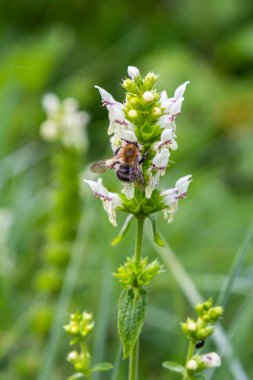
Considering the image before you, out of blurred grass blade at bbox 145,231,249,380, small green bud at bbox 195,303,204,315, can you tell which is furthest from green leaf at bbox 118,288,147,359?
blurred grass blade at bbox 145,231,249,380

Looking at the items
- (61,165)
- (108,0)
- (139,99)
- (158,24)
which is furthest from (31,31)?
(139,99)

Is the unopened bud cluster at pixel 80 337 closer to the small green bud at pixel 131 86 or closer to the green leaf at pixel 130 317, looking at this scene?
the green leaf at pixel 130 317

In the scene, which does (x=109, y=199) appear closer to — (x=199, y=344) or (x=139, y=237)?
(x=139, y=237)

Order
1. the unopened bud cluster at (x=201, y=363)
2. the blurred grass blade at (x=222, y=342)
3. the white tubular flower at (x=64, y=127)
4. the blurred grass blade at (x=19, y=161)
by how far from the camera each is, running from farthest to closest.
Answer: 1. the blurred grass blade at (x=19, y=161)
2. the white tubular flower at (x=64, y=127)
3. the blurred grass blade at (x=222, y=342)
4. the unopened bud cluster at (x=201, y=363)

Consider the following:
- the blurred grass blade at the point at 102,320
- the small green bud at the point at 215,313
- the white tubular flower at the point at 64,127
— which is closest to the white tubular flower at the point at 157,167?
the small green bud at the point at 215,313

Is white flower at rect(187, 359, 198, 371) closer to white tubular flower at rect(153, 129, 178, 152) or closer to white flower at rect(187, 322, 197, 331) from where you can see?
white flower at rect(187, 322, 197, 331)

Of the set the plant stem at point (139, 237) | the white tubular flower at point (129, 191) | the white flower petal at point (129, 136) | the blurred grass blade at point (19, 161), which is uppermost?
the blurred grass blade at point (19, 161)

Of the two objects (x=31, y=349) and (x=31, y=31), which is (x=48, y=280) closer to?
(x=31, y=349)
